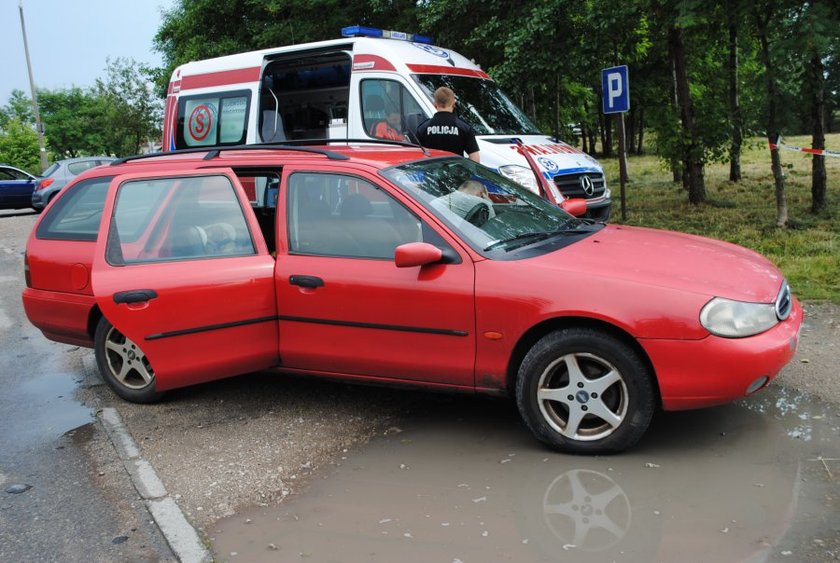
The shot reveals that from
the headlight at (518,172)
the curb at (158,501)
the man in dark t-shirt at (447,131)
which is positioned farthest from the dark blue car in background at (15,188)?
the curb at (158,501)

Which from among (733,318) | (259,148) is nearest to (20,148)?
(259,148)

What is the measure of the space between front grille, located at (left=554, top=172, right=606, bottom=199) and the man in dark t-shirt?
5.62 ft

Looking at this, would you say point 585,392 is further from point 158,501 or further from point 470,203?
point 158,501

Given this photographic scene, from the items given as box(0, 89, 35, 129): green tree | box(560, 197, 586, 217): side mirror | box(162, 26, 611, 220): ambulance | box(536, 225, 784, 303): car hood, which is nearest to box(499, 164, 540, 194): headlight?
box(162, 26, 611, 220): ambulance

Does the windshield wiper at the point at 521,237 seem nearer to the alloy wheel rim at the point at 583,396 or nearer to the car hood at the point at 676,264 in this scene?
the car hood at the point at 676,264

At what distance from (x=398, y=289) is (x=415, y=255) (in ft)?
0.97

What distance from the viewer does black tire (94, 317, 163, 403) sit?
534 centimetres

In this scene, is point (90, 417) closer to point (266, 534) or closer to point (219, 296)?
point (219, 296)

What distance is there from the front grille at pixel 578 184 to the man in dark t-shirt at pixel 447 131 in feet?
5.62

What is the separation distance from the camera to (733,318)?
3926mm

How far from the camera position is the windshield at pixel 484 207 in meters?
4.56

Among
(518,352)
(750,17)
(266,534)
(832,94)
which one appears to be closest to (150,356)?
(266,534)

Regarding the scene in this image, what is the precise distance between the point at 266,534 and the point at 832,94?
33.5 ft

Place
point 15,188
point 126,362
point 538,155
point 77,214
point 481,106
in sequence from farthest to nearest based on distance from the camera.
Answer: point 15,188 → point 481,106 → point 538,155 → point 77,214 → point 126,362
